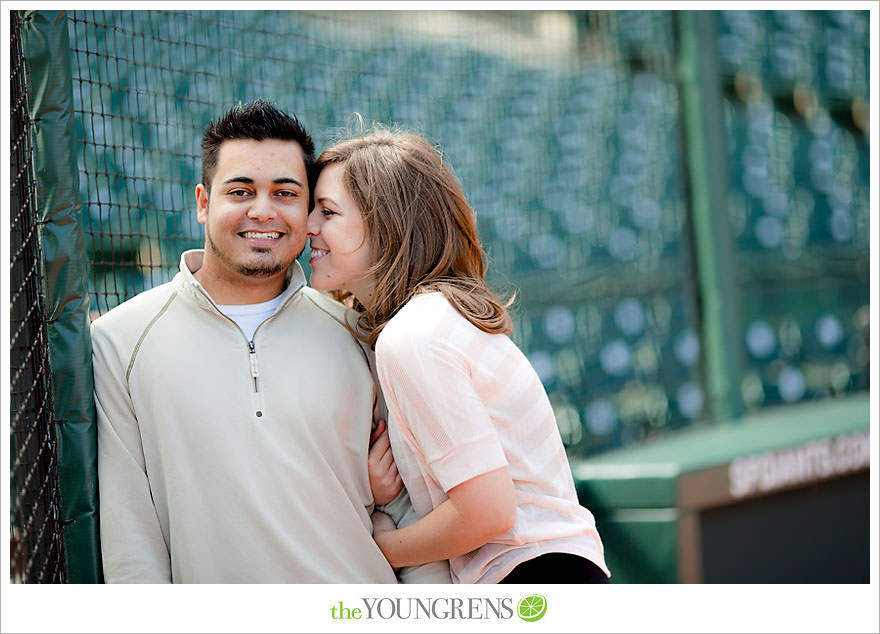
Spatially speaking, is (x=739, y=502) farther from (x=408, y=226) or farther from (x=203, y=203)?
(x=203, y=203)

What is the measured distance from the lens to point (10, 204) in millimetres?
1921

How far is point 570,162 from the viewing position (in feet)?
13.5

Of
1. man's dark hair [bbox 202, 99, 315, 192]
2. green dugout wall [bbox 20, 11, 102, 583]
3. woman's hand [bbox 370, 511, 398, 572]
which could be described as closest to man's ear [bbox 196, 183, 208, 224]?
man's dark hair [bbox 202, 99, 315, 192]

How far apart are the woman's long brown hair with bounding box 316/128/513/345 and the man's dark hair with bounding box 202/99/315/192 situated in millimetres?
114

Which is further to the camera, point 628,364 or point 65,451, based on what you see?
point 628,364

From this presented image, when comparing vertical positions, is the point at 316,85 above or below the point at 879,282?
above

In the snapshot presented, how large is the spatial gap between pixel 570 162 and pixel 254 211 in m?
2.37

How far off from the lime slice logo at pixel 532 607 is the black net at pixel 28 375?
89cm

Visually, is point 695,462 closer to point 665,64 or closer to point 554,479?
point 554,479

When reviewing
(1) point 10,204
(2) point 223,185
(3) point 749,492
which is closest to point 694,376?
(3) point 749,492

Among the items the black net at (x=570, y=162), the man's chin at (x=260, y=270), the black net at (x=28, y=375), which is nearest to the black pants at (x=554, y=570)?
the man's chin at (x=260, y=270)

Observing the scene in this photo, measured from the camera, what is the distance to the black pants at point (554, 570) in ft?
6.30

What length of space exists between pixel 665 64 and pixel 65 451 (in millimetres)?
3080

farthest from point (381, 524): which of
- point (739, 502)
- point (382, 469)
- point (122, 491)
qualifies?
point (739, 502)
